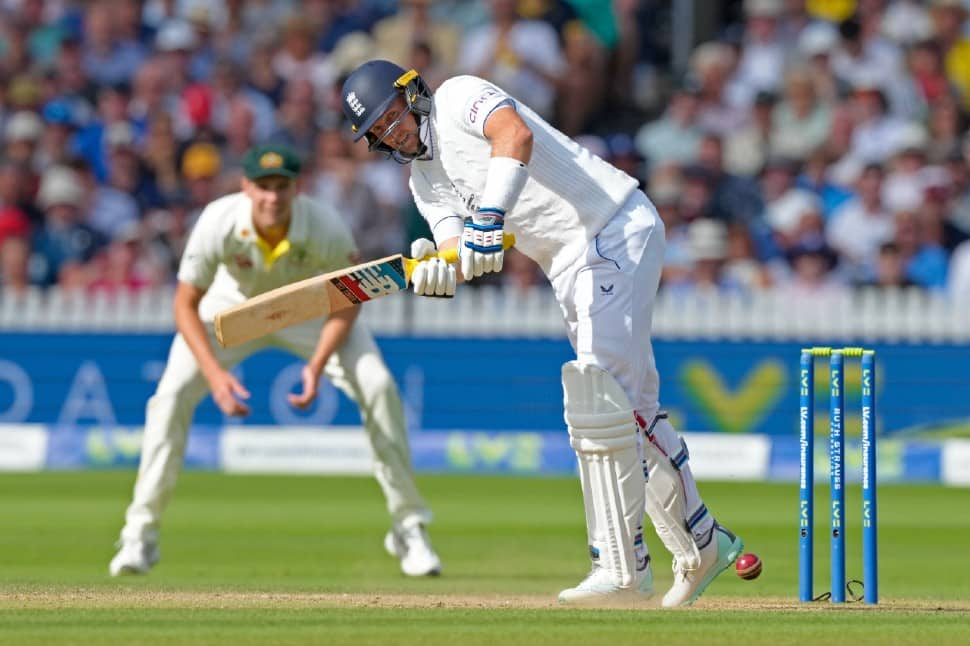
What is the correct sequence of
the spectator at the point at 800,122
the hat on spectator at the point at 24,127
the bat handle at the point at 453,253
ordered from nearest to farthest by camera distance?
the bat handle at the point at 453,253 < the spectator at the point at 800,122 < the hat on spectator at the point at 24,127

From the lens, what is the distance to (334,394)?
1208cm

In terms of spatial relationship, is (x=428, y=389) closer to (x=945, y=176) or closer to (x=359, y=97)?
(x=945, y=176)

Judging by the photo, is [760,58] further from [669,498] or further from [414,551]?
[669,498]

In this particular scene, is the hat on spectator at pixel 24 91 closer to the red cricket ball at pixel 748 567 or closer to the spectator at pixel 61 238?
the spectator at pixel 61 238

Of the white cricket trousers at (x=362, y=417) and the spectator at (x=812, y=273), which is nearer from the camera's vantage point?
Result: the white cricket trousers at (x=362, y=417)

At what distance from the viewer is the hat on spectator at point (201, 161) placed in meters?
13.4

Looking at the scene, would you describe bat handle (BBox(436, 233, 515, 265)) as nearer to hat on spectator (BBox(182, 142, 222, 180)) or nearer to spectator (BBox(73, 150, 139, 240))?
hat on spectator (BBox(182, 142, 222, 180))

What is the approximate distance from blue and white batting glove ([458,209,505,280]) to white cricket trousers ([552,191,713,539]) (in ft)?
1.23

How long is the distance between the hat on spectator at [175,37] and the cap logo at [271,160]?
786cm

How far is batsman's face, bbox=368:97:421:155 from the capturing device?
17.4 ft

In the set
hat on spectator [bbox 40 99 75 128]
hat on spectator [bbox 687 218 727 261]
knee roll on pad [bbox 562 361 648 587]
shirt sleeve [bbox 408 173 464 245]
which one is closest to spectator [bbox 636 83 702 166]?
hat on spectator [bbox 687 218 727 261]

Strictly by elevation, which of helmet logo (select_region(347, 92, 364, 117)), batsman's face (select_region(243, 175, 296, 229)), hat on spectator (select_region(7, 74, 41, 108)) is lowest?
batsman's face (select_region(243, 175, 296, 229))

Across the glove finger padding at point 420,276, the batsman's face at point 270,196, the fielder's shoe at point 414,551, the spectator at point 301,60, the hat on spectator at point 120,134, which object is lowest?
the fielder's shoe at point 414,551

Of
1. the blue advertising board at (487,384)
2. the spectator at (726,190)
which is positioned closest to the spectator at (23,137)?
the blue advertising board at (487,384)
